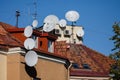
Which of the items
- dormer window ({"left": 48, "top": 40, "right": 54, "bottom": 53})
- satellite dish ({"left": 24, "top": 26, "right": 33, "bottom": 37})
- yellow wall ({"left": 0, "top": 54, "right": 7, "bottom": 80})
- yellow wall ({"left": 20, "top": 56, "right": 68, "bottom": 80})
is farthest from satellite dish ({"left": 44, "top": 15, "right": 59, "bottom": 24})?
yellow wall ({"left": 0, "top": 54, "right": 7, "bottom": 80})

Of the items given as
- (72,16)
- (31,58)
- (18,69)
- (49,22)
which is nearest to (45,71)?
(31,58)

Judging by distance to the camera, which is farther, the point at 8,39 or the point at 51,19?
the point at 51,19

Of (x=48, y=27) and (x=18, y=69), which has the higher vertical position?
(x=48, y=27)

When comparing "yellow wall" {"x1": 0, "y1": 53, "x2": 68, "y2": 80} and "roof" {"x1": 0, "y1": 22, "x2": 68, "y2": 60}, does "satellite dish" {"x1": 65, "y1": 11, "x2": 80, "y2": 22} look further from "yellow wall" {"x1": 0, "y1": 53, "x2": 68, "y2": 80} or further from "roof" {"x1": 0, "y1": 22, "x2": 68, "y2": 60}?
"yellow wall" {"x1": 0, "y1": 53, "x2": 68, "y2": 80}

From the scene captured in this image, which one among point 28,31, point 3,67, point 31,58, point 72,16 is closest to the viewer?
point 31,58

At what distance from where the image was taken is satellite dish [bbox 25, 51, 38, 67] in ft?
115

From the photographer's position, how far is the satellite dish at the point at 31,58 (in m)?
35.2

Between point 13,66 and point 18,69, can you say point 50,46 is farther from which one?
point 18,69

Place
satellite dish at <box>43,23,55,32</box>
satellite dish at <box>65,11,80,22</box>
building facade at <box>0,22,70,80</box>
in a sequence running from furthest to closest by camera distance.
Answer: satellite dish at <box>65,11,80,22</box>
satellite dish at <box>43,23,55,32</box>
building facade at <box>0,22,70,80</box>

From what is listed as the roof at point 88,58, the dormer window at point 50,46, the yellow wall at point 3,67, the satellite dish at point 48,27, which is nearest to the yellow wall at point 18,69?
the yellow wall at point 3,67

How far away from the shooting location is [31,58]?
3525 centimetres

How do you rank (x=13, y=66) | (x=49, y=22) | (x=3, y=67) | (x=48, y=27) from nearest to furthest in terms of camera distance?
(x=13, y=66), (x=3, y=67), (x=48, y=27), (x=49, y=22)

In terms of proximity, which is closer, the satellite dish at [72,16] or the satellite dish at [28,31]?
the satellite dish at [28,31]

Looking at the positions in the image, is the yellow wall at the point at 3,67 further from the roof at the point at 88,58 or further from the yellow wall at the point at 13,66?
the roof at the point at 88,58
